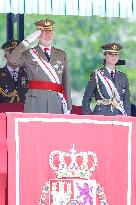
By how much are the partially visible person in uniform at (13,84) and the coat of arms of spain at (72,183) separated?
2.70 metres

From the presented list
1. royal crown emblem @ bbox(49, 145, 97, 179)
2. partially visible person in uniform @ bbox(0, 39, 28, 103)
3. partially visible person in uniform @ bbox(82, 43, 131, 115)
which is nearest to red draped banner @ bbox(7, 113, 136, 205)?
royal crown emblem @ bbox(49, 145, 97, 179)

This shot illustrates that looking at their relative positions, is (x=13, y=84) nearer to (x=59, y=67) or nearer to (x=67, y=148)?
(x=59, y=67)

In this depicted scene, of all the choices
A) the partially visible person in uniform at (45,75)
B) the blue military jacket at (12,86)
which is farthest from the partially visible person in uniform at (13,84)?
the partially visible person in uniform at (45,75)

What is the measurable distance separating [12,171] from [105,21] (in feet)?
37.1

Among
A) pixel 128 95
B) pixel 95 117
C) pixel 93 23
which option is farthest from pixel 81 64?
pixel 95 117

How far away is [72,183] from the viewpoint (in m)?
7.01

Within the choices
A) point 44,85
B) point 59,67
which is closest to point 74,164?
point 44,85

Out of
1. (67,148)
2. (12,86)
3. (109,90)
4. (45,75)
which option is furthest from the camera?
(12,86)

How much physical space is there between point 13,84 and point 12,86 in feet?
0.09

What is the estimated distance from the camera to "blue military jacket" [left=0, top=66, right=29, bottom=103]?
963cm

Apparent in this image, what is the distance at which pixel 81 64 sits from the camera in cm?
1862

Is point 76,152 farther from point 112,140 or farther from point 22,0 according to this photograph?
point 22,0

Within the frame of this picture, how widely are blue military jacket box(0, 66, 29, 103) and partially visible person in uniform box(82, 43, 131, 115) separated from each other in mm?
1108

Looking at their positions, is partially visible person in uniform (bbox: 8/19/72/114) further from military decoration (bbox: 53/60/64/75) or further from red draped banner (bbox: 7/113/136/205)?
red draped banner (bbox: 7/113/136/205)
